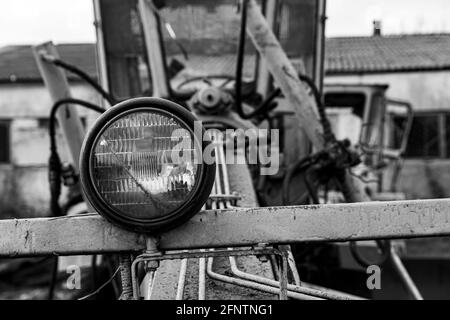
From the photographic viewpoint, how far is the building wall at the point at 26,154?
16.3m

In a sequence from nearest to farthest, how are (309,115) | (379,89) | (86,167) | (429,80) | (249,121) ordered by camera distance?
(86,167) → (309,115) → (249,121) → (379,89) → (429,80)

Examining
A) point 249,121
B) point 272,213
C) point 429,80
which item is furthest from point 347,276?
point 429,80

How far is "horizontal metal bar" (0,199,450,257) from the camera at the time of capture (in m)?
1.49

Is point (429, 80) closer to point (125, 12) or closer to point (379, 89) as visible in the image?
point (379, 89)

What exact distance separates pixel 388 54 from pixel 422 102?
2.27 metres

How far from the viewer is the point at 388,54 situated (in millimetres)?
17547

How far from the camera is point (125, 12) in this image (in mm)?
3957

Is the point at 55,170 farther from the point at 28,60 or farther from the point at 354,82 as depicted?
the point at 28,60

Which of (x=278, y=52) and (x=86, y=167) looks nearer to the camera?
(x=86, y=167)

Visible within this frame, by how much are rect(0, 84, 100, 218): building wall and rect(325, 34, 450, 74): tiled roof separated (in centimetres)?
722

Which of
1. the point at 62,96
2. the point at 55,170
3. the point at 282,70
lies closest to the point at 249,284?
the point at 282,70

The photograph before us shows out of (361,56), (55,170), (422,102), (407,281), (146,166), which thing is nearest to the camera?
(146,166)

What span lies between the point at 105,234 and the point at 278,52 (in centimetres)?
170

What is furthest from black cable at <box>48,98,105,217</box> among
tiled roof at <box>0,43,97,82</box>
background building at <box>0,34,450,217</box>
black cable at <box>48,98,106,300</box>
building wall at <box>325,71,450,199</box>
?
building wall at <box>325,71,450,199</box>
